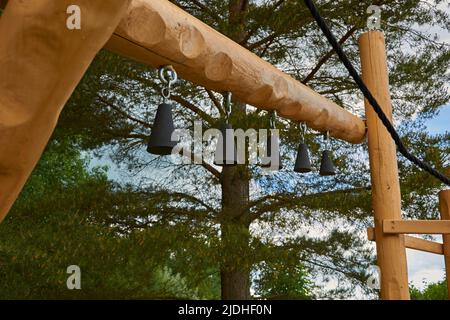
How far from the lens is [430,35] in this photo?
479 centimetres

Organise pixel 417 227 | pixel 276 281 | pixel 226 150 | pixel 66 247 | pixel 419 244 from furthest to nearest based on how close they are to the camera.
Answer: pixel 276 281 < pixel 66 247 < pixel 419 244 < pixel 417 227 < pixel 226 150

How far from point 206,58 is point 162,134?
353 mm

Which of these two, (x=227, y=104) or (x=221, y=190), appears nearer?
(x=227, y=104)

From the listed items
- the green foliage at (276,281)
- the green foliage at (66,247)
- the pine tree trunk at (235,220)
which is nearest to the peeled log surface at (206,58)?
the pine tree trunk at (235,220)

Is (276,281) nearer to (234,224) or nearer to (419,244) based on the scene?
(234,224)

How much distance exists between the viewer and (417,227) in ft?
6.78

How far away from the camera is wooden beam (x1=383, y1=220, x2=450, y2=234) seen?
6.80ft

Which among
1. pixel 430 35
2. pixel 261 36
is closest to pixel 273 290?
pixel 261 36

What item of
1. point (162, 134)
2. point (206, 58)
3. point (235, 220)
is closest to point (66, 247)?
point (235, 220)

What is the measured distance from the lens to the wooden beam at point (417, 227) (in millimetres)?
2072

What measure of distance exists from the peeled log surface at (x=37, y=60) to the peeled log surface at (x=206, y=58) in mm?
522

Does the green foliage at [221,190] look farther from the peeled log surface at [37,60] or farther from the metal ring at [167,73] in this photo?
the peeled log surface at [37,60]

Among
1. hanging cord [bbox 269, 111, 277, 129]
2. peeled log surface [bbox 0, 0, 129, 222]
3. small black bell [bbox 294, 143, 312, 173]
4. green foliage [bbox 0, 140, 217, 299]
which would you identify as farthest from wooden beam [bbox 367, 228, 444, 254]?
peeled log surface [bbox 0, 0, 129, 222]

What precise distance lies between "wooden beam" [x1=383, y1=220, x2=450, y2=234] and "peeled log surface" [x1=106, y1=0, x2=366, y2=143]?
0.49m
